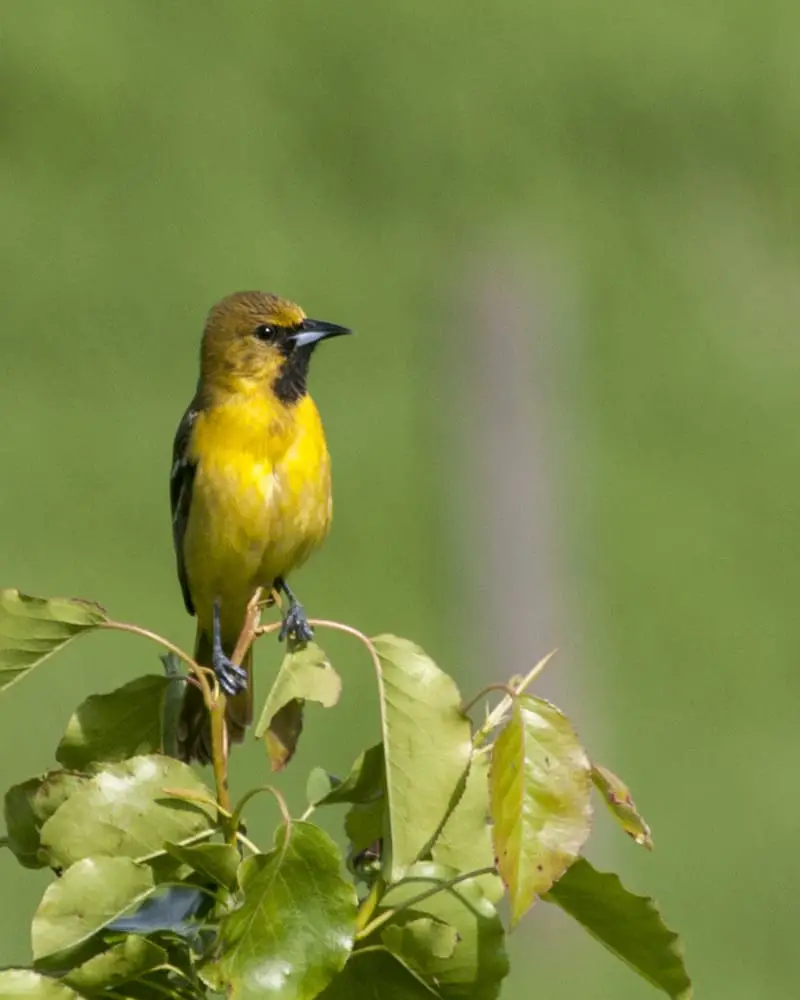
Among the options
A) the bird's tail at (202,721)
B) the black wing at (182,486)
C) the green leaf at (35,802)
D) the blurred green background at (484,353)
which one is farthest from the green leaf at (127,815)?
the blurred green background at (484,353)

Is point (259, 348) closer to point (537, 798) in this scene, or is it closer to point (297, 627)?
point (297, 627)

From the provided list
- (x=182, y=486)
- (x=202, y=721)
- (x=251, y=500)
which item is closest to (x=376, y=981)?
(x=202, y=721)

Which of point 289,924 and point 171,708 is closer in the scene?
point 289,924

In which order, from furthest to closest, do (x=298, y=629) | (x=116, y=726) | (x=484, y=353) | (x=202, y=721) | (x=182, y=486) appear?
(x=484, y=353) → (x=182, y=486) → (x=202, y=721) → (x=298, y=629) → (x=116, y=726)

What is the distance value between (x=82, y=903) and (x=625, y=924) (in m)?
0.38

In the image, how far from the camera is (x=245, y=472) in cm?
289

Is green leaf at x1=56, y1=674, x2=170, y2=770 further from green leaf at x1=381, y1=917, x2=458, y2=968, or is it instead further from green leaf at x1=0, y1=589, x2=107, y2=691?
green leaf at x1=381, y1=917, x2=458, y2=968

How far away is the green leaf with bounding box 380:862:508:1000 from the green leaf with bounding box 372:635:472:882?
0.04 metres

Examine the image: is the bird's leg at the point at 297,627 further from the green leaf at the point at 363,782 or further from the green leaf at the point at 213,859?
the green leaf at the point at 213,859

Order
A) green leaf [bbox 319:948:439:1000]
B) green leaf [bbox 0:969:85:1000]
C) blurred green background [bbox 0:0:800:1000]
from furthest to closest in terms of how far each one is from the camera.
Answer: blurred green background [bbox 0:0:800:1000]
green leaf [bbox 319:948:439:1000]
green leaf [bbox 0:969:85:1000]

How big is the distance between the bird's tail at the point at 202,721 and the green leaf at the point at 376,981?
1.96 ft

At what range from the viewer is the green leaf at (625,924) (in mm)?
1436

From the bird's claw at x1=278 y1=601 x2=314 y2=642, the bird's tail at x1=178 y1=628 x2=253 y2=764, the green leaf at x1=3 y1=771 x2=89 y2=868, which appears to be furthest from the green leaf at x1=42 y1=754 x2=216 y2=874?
the bird's tail at x1=178 y1=628 x2=253 y2=764

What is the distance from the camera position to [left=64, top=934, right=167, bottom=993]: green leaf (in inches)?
52.0
